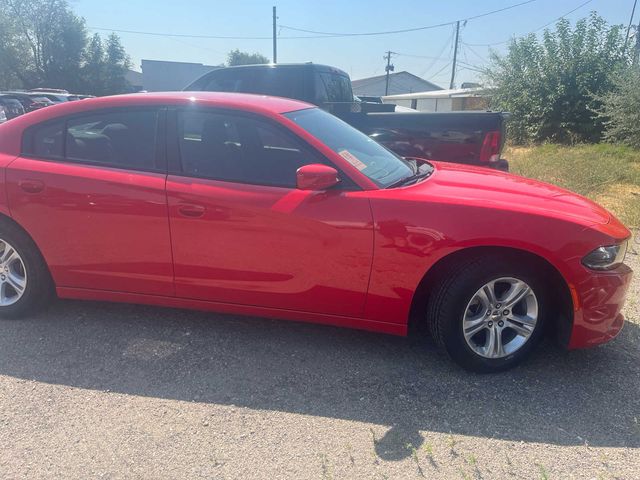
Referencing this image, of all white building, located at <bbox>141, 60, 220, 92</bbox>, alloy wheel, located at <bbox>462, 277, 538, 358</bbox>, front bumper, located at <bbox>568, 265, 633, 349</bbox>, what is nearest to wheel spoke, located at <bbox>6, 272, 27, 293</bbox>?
alloy wheel, located at <bbox>462, 277, 538, 358</bbox>

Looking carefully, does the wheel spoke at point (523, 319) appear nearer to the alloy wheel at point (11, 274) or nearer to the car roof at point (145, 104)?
the car roof at point (145, 104)

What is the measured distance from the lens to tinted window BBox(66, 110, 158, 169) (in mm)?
3432

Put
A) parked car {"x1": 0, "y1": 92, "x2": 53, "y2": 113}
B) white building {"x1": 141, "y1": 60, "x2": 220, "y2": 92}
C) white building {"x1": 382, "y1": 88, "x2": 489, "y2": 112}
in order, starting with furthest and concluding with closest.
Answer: white building {"x1": 141, "y1": 60, "x2": 220, "y2": 92}, white building {"x1": 382, "y1": 88, "x2": 489, "y2": 112}, parked car {"x1": 0, "y1": 92, "x2": 53, "y2": 113}

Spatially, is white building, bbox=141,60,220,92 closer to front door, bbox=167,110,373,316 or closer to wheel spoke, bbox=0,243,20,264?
wheel spoke, bbox=0,243,20,264

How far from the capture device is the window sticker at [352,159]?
10.7 ft

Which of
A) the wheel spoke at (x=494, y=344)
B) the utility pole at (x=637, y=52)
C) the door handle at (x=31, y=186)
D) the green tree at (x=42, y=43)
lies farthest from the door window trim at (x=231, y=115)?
the green tree at (x=42, y=43)

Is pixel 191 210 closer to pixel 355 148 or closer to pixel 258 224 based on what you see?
pixel 258 224

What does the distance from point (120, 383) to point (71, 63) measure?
5015cm

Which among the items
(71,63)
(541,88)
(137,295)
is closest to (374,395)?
(137,295)

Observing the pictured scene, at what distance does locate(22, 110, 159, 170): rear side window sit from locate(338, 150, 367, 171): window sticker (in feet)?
4.05

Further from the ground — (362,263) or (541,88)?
(541,88)

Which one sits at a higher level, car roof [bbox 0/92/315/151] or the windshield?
car roof [bbox 0/92/315/151]

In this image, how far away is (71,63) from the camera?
149ft

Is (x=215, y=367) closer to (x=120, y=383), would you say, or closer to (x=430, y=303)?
(x=120, y=383)
